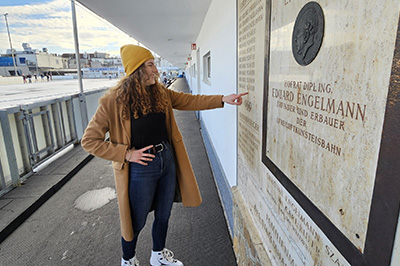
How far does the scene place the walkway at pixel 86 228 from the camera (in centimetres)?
263

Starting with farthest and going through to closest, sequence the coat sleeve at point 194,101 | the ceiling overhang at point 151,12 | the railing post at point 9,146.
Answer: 1. the ceiling overhang at point 151,12
2. the railing post at point 9,146
3. the coat sleeve at point 194,101

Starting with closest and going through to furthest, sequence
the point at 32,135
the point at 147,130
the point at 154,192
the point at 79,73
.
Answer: the point at 147,130 < the point at 154,192 < the point at 32,135 < the point at 79,73

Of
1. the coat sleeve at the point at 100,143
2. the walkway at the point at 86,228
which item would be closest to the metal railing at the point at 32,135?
the walkway at the point at 86,228

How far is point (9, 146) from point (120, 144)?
3.06 metres

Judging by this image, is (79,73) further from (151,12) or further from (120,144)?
(120,144)

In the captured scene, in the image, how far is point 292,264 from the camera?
1.31 metres

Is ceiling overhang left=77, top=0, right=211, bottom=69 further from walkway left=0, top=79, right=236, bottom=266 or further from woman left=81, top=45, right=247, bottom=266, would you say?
walkway left=0, top=79, right=236, bottom=266

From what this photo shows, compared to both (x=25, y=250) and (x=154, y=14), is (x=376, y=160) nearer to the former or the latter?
(x=25, y=250)

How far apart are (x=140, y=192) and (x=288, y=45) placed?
153 cm

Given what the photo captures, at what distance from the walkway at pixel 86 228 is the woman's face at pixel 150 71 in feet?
5.90

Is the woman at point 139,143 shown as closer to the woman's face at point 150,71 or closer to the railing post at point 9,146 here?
the woman's face at point 150,71

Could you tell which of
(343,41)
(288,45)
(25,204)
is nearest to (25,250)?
(25,204)

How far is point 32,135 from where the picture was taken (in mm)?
4566

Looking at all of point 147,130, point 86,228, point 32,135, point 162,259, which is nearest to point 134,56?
point 147,130
